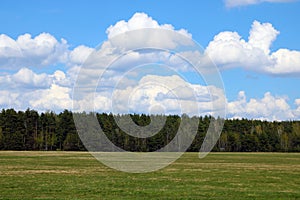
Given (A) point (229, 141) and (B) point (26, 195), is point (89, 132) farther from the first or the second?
(B) point (26, 195)

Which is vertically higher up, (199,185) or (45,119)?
(45,119)

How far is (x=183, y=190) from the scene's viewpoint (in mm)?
28406

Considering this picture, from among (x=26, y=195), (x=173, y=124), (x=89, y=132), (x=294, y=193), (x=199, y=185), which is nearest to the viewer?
(x=26, y=195)

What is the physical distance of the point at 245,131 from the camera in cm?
17462

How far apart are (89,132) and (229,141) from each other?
55.1m

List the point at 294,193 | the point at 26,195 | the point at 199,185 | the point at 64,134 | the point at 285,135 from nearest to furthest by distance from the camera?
the point at 26,195 < the point at 294,193 < the point at 199,185 < the point at 64,134 < the point at 285,135

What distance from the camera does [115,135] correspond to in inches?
5906

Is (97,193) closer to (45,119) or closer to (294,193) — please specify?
(294,193)

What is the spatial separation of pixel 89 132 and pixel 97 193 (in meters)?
105

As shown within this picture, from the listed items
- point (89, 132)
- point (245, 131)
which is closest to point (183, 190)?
point (89, 132)

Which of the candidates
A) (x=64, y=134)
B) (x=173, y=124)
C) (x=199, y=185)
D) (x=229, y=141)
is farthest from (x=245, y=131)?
(x=199, y=185)

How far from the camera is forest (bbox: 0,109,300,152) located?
141250 mm

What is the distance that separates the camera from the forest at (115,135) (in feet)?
463

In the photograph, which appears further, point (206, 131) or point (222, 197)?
point (206, 131)
